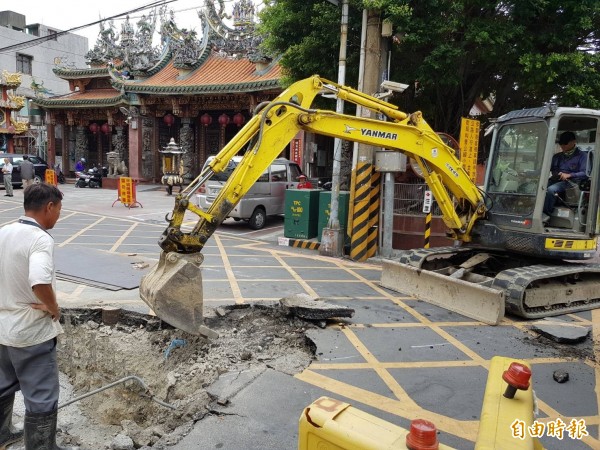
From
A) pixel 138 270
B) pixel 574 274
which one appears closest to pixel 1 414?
pixel 138 270

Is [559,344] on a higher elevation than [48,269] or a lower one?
lower

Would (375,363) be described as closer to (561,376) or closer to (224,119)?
(561,376)

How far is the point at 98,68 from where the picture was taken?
24.3 m

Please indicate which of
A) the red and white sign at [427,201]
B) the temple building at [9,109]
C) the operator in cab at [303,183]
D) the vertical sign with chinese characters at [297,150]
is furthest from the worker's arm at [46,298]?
the temple building at [9,109]

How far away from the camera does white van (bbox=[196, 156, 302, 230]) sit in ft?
41.5

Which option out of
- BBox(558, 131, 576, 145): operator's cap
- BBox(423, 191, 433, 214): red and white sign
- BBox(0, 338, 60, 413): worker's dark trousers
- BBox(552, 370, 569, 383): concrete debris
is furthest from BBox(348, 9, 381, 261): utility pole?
BBox(0, 338, 60, 413): worker's dark trousers

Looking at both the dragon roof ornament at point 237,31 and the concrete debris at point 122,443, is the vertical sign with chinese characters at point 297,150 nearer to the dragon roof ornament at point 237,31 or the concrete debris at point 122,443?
the dragon roof ornament at point 237,31

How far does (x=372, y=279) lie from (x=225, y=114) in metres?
15.8

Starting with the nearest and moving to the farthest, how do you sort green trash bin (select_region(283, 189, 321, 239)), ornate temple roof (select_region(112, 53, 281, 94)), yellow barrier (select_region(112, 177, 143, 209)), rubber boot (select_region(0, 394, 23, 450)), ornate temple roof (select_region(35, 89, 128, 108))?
rubber boot (select_region(0, 394, 23, 450)) → green trash bin (select_region(283, 189, 321, 239)) → yellow barrier (select_region(112, 177, 143, 209)) → ornate temple roof (select_region(112, 53, 281, 94)) → ornate temple roof (select_region(35, 89, 128, 108))

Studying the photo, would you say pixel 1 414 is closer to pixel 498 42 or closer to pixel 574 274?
pixel 574 274

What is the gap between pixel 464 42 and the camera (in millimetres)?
9008

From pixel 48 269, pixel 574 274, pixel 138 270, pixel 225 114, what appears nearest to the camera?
pixel 48 269

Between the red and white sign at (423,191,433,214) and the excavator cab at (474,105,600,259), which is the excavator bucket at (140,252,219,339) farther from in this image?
the red and white sign at (423,191,433,214)

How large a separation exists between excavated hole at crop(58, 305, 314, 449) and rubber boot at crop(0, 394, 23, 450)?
353 mm
